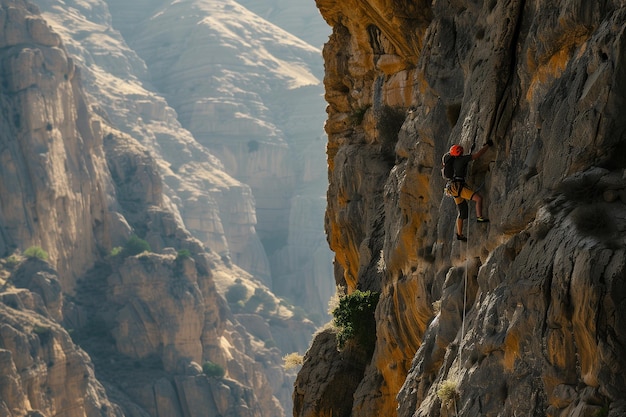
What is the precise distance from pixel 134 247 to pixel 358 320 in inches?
4409

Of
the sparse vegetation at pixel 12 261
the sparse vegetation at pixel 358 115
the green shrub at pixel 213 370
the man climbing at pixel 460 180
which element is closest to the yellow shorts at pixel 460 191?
the man climbing at pixel 460 180

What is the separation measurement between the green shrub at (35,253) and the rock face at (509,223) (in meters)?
98.7

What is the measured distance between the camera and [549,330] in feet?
41.2

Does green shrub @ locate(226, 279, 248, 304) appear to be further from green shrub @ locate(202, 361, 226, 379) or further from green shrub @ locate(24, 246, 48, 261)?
green shrub @ locate(24, 246, 48, 261)

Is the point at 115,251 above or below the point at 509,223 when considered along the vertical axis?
below

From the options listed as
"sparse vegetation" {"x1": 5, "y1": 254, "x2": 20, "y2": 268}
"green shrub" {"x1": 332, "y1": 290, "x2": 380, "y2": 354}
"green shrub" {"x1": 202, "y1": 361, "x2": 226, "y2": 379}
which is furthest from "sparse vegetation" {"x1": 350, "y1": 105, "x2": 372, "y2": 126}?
"green shrub" {"x1": 202, "y1": 361, "x2": 226, "y2": 379}

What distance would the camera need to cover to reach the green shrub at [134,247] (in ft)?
446

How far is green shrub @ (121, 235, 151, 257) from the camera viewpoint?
446 feet

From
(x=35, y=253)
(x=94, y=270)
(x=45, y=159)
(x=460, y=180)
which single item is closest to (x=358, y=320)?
(x=460, y=180)

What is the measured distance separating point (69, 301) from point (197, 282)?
1553 cm

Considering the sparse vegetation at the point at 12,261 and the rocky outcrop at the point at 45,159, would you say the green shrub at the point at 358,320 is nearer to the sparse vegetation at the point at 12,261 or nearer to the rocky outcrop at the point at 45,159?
the sparse vegetation at the point at 12,261

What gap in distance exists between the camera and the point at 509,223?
48.3 ft

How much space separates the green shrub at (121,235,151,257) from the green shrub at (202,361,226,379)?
17.6 meters

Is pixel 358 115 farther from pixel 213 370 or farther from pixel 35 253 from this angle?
pixel 213 370
